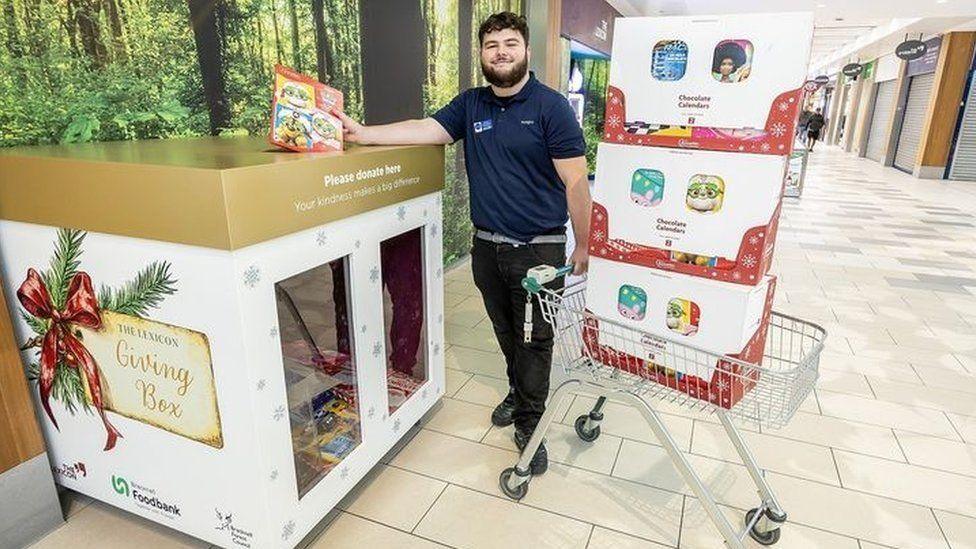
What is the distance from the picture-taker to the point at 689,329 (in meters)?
1.60

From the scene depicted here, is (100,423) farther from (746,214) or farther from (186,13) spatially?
(746,214)

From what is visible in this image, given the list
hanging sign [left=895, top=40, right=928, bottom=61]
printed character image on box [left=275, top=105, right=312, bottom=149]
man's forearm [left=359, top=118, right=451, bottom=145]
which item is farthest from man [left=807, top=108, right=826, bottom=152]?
printed character image on box [left=275, top=105, right=312, bottom=149]

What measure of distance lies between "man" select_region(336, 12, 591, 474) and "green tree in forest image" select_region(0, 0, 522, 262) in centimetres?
88

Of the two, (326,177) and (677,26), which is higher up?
(677,26)

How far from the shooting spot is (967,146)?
12031mm

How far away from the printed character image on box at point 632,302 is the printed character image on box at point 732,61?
616 mm

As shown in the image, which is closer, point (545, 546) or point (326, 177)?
point (326, 177)

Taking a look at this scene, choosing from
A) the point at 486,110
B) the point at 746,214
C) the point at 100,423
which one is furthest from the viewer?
the point at 486,110

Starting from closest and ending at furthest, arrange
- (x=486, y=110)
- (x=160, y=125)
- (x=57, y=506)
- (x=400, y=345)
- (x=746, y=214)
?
(x=746, y=214)
(x=57, y=506)
(x=486, y=110)
(x=160, y=125)
(x=400, y=345)

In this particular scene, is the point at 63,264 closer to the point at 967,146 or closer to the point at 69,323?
the point at 69,323

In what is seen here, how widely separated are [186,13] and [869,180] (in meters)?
13.7

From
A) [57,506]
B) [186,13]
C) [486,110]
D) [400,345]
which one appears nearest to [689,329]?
[486,110]

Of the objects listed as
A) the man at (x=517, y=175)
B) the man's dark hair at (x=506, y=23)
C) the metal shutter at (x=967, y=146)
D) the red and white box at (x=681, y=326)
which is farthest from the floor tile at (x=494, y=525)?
the metal shutter at (x=967, y=146)

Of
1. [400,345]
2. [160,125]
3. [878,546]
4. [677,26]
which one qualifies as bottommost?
[878,546]
